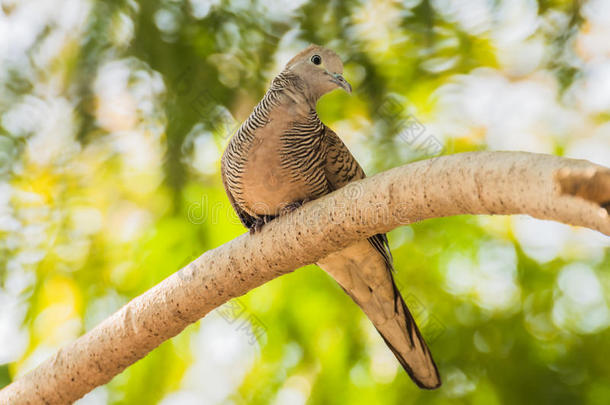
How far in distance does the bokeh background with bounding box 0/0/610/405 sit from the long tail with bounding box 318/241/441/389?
0.90m

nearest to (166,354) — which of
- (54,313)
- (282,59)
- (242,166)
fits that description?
(54,313)

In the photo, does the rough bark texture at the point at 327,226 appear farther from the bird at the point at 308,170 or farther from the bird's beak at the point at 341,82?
the bird's beak at the point at 341,82

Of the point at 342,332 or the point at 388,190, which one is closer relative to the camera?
the point at 388,190

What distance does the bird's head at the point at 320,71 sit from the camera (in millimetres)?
3141

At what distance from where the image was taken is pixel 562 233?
4.08 m

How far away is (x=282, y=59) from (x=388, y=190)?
280 cm

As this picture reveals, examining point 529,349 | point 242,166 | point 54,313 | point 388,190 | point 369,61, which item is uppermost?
point 388,190

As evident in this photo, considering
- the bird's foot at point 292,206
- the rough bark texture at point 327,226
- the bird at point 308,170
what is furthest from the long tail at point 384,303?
the rough bark texture at point 327,226

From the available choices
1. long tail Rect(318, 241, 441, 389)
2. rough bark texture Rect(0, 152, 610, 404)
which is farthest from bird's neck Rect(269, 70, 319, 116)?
long tail Rect(318, 241, 441, 389)

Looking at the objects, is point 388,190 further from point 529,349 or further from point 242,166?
point 529,349

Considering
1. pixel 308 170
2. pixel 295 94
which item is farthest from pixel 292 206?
pixel 295 94

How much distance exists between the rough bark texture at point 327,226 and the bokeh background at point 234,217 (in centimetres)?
159

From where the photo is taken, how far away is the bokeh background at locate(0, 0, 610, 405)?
4.07 meters

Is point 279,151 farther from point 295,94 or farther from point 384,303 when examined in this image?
point 384,303
